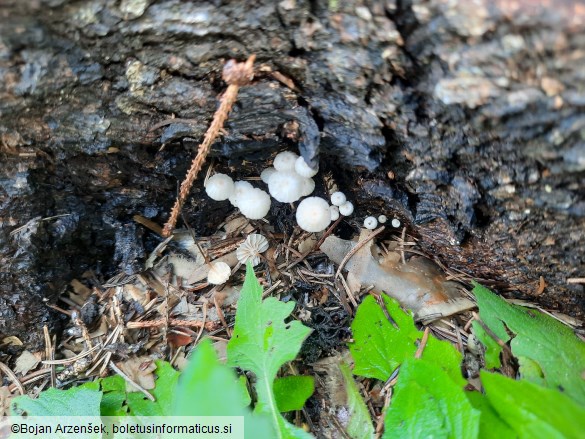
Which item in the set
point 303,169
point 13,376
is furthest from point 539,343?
point 13,376

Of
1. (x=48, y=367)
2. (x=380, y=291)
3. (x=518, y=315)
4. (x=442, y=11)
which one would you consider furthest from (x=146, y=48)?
(x=518, y=315)

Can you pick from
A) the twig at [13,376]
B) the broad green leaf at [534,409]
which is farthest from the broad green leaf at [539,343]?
the twig at [13,376]

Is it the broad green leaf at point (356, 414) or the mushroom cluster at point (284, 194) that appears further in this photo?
the mushroom cluster at point (284, 194)

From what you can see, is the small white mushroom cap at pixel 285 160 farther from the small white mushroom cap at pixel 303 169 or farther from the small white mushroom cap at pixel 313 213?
the small white mushroom cap at pixel 313 213

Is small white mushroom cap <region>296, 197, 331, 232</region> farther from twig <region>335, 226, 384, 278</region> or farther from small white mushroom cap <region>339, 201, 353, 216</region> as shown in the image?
twig <region>335, 226, 384, 278</region>

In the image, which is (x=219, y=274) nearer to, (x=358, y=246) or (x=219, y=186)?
(x=219, y=186)

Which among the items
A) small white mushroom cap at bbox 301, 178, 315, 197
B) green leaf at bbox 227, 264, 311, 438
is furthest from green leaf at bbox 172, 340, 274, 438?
small white mushroom cap at bbox 301, 178, 315, 197
